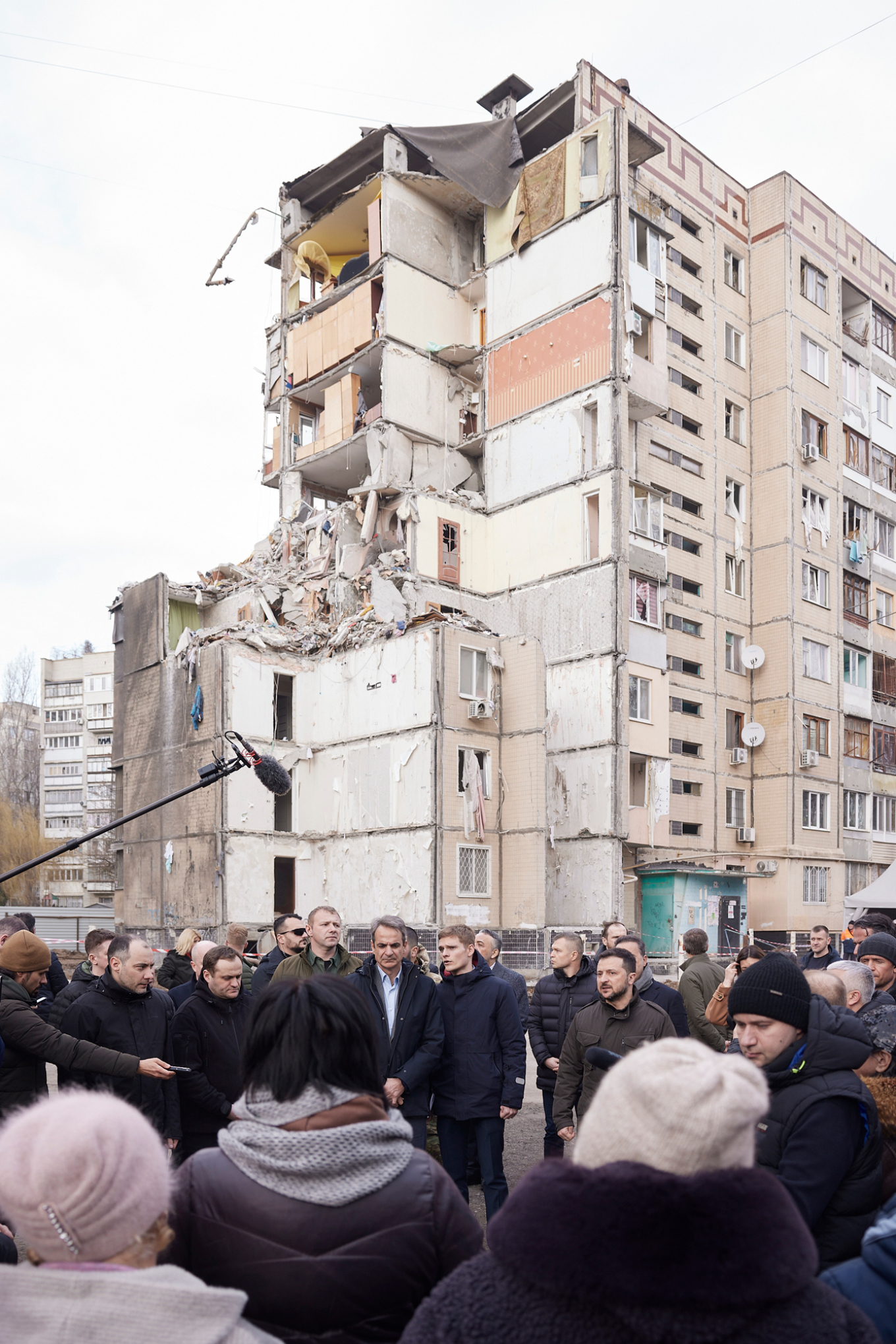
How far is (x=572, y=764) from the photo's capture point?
116 feet

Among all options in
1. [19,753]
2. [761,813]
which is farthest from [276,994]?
[19,753]

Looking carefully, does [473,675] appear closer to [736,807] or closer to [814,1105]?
[736,807]

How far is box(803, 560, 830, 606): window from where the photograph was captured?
141 ft

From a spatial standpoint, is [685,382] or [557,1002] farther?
[685,382]

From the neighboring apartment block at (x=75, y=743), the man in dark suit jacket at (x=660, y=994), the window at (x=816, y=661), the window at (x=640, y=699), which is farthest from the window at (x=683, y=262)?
the neighboring apartment block at (x=75, y=743)

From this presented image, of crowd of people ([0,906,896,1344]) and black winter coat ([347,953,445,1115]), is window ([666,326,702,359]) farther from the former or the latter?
crowd of people ([0,906,896,1344])

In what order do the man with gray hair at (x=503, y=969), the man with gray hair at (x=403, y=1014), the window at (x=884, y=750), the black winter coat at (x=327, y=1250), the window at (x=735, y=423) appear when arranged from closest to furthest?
the black winter coat at (x=327, y=1250)
the man with gray hair at (x=403, y=1014)
the man with gray hair at (x=503, y=969)
the window at (x=735, y=423)
the window at (x=884, y=750)

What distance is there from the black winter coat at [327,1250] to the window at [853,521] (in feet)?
151

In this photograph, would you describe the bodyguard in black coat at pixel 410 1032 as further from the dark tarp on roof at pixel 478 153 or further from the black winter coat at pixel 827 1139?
the dark tarp on roof at pixel 478 153

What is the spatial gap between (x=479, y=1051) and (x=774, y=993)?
4306 millimetres

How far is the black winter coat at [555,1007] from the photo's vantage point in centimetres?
818

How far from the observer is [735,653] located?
138 feet

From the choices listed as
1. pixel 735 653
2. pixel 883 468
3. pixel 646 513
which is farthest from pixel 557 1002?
pixel 883 468

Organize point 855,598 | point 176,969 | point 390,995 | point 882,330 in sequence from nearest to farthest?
point 390,995, point 176,969, point 855,598, point 882,330
